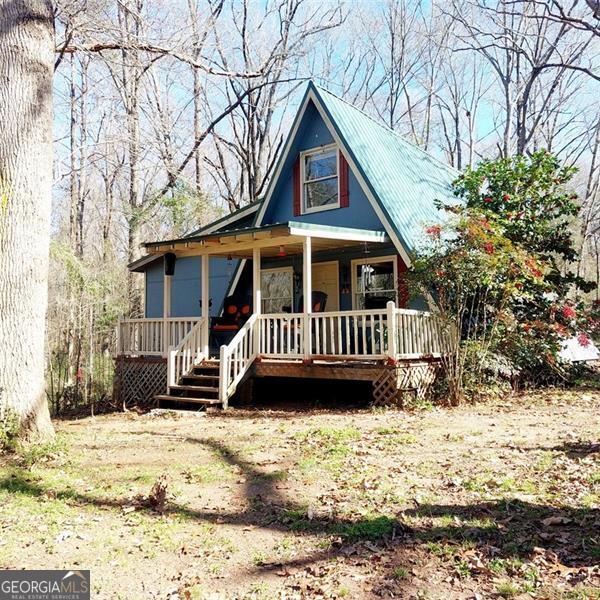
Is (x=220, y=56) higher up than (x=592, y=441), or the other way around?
(x=220, y=56)

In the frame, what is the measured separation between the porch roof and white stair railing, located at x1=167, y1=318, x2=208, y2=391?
1.66 metres

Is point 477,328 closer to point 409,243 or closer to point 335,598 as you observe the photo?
point 409,243

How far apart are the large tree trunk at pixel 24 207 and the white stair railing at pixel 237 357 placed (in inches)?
168

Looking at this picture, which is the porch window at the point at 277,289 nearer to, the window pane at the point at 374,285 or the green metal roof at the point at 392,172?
the window pane at the point at 374,285

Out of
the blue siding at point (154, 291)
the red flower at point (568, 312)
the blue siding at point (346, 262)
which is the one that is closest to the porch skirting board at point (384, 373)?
the blue siding at point (346, 262)

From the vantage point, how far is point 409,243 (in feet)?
37.8

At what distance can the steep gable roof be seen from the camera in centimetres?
1198

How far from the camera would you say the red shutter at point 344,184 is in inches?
516

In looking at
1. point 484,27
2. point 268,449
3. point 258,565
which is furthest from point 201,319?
point 484,27

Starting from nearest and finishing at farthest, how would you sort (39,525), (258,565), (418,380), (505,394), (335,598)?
1. (335,598)
2. (258,565)
3. (39,525)
4. (418,380)
5. (505,394)

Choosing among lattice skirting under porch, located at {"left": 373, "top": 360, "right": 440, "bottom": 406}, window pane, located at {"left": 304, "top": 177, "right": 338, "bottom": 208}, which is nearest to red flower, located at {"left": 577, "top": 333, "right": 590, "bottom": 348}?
lattice skirting under porch, located at {"left": 373, "top": 360, "right": 440, "bottom": 406}

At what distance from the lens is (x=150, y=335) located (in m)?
12.9

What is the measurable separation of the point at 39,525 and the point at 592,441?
601 cm

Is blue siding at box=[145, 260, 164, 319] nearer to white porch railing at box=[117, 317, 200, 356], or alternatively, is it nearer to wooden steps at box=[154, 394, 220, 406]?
white porch railing at box=[117, 317, 200, 356]
